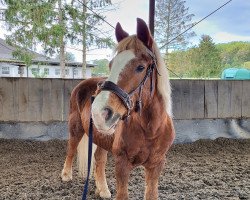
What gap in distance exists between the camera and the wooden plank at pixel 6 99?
4.10 metres

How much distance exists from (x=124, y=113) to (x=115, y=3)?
856 cm

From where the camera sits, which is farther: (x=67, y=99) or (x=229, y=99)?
(x=229, y=99)

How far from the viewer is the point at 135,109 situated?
1.53 metres

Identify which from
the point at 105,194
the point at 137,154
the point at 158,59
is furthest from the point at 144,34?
the point at 105,194

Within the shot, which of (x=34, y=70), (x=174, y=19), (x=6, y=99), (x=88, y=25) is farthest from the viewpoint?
(x=174, y=19)

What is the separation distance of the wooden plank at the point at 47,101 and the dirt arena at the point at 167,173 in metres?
0.38

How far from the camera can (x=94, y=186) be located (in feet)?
9.17

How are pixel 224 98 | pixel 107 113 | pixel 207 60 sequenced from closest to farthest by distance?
pixel 107 113 < pixel 224 98 < pixel 207 60

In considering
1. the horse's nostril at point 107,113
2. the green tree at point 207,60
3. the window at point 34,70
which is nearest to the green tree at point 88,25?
the window at point 34,70

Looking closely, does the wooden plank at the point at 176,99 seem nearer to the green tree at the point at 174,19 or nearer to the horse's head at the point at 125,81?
the horse's head at the point at 125,81

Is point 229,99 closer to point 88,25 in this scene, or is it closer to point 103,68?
point 103,68

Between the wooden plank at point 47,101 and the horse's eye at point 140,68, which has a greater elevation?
the horse's eye at point 140,68

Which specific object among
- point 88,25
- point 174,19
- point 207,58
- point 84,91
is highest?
point 174,19

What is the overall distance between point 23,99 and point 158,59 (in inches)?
119
